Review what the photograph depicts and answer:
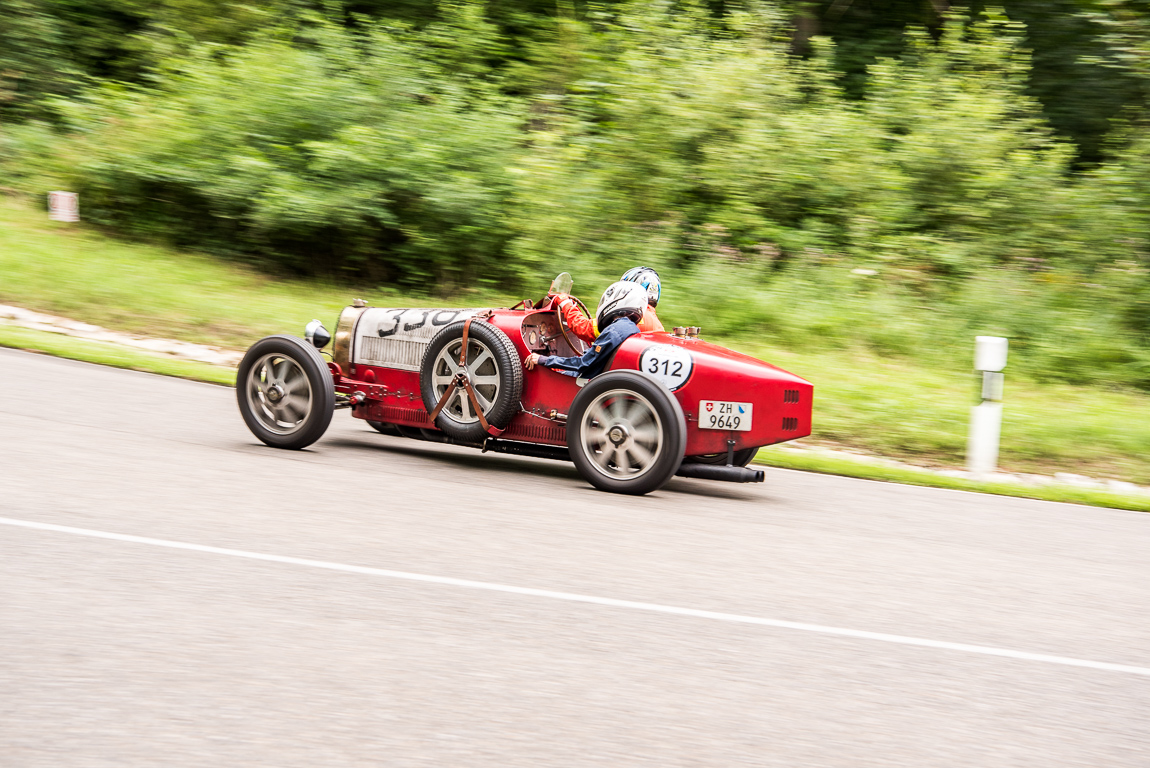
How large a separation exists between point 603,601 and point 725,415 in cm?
260

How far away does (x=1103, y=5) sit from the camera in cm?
1578

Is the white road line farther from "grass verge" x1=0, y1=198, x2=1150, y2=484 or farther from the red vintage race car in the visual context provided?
"grass verge" x1=0, y1=198, x2=1150, y2=484

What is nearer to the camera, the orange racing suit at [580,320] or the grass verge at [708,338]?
Answer: the orange racing suit at [580,320]

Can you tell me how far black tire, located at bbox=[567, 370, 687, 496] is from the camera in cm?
669

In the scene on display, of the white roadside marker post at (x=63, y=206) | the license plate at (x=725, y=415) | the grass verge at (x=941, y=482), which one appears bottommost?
the grass verge at (x=941, y=482)

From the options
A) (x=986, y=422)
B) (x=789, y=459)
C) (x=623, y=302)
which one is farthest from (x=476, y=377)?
(x=986, y=422)

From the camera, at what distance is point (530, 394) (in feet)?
24.5

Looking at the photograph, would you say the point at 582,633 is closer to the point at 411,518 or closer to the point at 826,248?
the point at 411,518

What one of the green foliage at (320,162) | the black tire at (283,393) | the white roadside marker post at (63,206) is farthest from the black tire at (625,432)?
the white roadside marker post at (63,206)

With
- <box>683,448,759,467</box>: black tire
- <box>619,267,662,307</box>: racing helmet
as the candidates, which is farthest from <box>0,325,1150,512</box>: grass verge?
<box>619,267,662,307</box>: racing helmet

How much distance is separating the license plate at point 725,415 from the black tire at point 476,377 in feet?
4.26

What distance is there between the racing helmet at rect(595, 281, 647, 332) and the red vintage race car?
0.68ft

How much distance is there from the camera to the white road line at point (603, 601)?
172 inches

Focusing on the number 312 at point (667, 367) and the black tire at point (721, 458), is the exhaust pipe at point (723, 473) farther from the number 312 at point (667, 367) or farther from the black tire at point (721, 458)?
the number 312 at point (667, 367)
